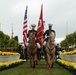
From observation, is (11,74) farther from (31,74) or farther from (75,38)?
(75,38)

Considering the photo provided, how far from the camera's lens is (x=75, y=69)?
600 inches

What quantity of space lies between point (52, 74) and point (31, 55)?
19.9 ft

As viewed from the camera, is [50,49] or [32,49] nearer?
[50,49]

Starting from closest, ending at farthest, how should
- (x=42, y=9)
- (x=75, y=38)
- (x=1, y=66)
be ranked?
(x=1, y=66) → (x=42, y=9) → (x=75, y=38)

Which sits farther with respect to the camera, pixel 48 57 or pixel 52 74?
pixel 48 57

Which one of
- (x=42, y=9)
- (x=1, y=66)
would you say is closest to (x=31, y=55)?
(x=1, y=66)

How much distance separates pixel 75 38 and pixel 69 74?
411ft

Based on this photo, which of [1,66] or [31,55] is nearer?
[1,66]

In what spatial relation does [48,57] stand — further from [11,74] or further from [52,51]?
[11,74]

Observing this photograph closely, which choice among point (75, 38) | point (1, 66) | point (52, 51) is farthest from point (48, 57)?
point (75, 38)

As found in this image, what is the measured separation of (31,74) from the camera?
15.9 meters

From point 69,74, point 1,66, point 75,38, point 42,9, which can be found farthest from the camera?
point 75,38

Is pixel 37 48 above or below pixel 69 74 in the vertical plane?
above

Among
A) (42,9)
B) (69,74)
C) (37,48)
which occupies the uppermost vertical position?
(42,9)
